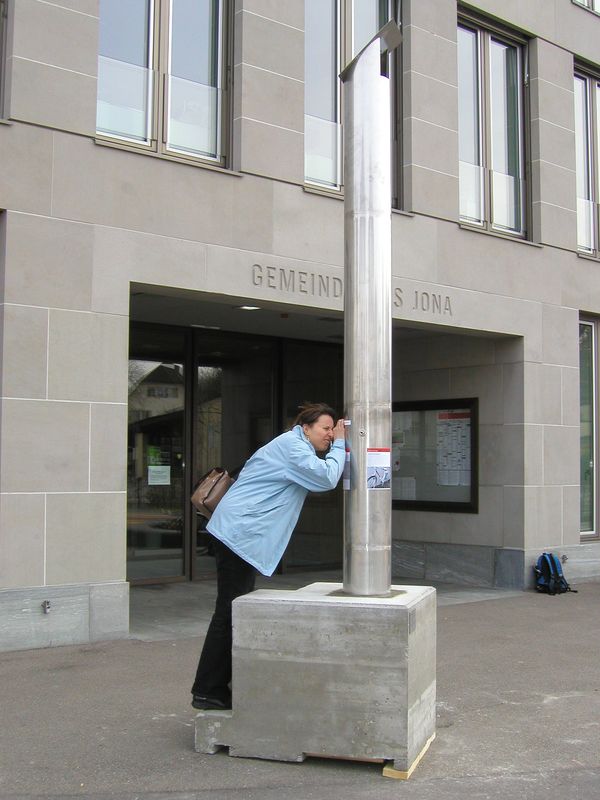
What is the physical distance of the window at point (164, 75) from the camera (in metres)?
9.02

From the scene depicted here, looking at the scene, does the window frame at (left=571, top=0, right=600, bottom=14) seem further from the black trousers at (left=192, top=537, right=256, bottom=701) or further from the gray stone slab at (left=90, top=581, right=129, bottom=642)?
the black trousers at (left=192, top=537, right=256, bottom=701)

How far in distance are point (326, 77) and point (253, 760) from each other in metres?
7.92

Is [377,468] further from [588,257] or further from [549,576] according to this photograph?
[588,257]

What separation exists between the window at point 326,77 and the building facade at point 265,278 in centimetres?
3

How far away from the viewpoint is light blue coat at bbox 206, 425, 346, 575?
209 inches

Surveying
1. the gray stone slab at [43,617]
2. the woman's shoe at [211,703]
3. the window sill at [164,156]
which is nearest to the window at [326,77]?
the window sill at [164,156]

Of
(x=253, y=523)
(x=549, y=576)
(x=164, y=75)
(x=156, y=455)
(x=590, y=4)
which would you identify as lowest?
(x=549, y=576)

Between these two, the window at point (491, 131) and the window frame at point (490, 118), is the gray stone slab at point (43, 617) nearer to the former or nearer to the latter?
the window frame at point (490, 118)

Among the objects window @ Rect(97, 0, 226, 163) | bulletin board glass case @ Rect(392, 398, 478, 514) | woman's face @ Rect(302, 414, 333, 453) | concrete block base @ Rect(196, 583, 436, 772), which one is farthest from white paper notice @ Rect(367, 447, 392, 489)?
bulletin board glass case @ Rect(392, 398, 478, 514)

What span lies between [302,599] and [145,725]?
1.48 meters

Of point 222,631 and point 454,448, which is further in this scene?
point 454,448

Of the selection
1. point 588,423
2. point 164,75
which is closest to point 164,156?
point 164,75

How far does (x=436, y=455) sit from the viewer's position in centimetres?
1334

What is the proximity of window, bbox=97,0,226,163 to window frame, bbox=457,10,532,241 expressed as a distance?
12.2 feet
